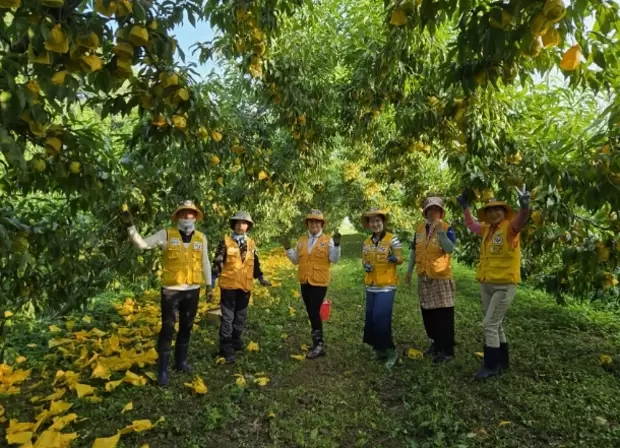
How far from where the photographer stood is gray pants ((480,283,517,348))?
4.18 m

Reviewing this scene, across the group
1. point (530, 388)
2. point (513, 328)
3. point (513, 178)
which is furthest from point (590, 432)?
point (513, 328)

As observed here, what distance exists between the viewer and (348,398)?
4098 mm

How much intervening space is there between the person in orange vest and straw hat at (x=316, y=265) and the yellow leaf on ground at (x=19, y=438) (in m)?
2.74

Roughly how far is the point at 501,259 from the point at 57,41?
12.0ft

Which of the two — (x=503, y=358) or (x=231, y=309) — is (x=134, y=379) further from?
(x=503, y=358)

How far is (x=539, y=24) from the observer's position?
6.23 feet

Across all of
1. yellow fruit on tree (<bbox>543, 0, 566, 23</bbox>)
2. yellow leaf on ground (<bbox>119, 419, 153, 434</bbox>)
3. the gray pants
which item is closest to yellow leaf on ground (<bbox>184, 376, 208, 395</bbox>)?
yellow leaf on ground (<bbox>119, 419, 153, 434</bbox>)

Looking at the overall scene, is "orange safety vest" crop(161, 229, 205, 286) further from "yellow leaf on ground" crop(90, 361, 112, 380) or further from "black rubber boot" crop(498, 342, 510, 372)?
"black rubber boot" crop(498, 342, 510, 372)

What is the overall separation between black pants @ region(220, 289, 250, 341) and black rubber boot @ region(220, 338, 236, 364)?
34 mm

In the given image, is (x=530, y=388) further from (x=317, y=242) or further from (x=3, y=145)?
(x=3, y=145)

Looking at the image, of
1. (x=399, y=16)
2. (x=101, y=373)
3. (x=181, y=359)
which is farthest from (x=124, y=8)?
(x=181, y=359)

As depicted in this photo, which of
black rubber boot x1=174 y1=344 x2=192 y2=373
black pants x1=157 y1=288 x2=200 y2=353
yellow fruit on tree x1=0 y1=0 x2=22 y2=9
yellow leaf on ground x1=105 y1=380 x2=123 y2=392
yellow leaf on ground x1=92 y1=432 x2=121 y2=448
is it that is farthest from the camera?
black rubber boot x1=174 y1=344 x2=192 y2=373

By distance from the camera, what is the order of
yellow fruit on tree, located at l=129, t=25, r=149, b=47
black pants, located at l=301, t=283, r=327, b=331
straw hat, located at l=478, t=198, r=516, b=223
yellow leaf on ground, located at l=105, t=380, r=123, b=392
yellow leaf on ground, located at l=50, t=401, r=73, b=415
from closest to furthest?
1. yellow fruit on tree, located at l=129, t=25, r=149, b=47
2. yellow leaf on ground, located at l=50, t=401, r=73, b=415
3. yellow leaf on ground, located at l=105, t=380, r=123, b=392
4. straw hat, located at l=478, t=198, r=516, b=223
5. black pants, located at l=301, t=283, r=327, b=331

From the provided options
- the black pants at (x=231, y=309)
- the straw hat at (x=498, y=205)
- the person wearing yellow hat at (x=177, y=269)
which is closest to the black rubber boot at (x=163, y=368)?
the person wearing yellow hat at (x=177, y=269)
